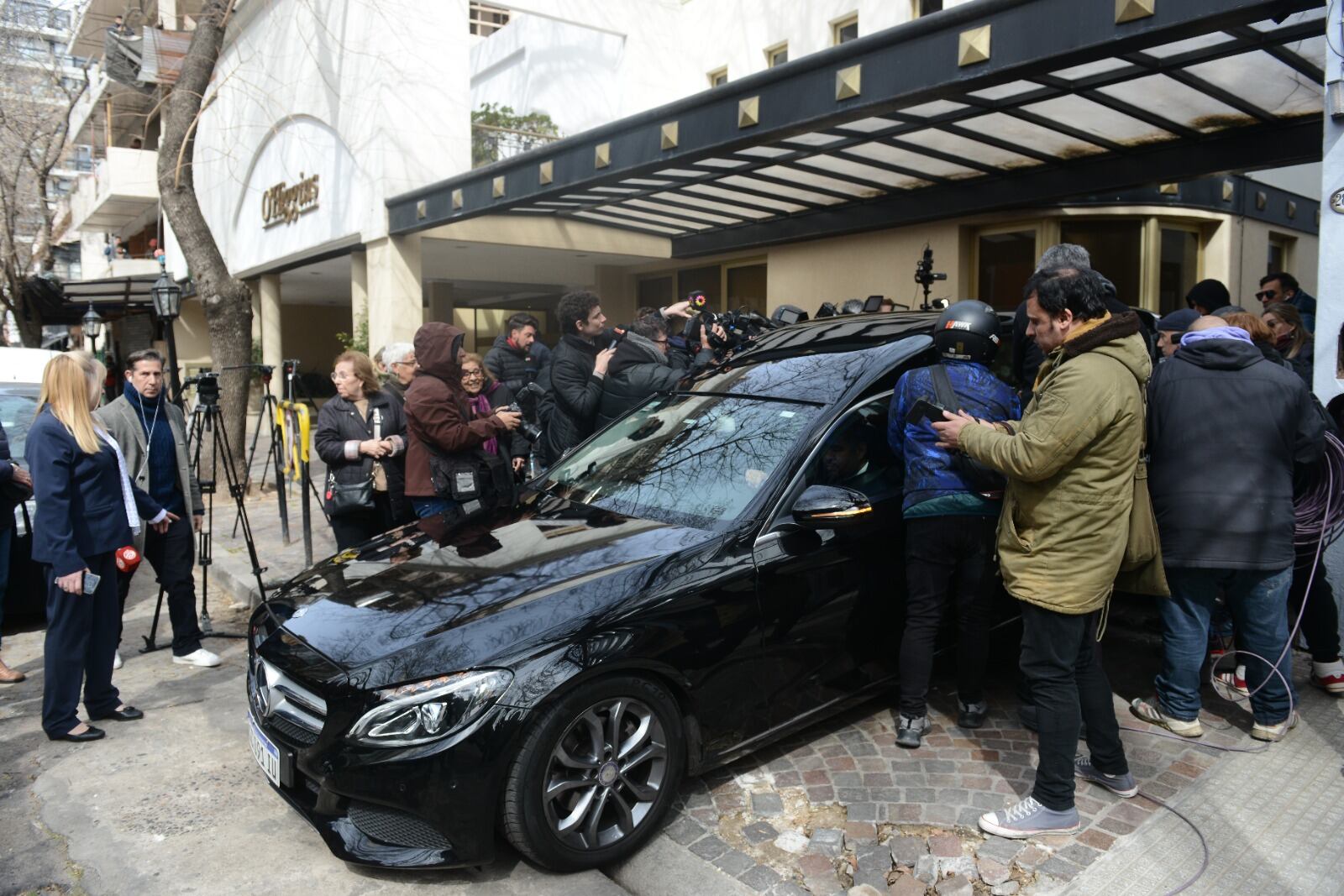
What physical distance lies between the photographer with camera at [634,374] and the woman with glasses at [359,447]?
129 cm

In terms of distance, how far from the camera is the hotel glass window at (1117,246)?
9.63 m

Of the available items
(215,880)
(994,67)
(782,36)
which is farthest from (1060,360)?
(782,36)

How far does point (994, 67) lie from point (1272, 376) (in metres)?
2.70

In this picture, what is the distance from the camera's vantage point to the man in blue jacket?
3559 mm

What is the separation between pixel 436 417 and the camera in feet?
16.0

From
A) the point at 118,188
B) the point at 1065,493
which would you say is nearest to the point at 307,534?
the point at 1065,493

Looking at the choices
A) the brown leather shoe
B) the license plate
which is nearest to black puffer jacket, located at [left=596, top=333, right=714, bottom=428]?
the license plate

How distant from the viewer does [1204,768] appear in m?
3.56

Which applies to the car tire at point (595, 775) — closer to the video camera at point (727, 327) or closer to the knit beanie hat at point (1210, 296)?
the video camera at point (727, 327)

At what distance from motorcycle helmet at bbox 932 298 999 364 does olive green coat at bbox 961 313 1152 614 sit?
545 mm

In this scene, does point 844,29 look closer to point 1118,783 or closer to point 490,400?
point 490,400

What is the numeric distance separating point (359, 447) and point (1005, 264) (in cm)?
757

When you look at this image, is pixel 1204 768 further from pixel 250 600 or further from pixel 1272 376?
pixel 250 600

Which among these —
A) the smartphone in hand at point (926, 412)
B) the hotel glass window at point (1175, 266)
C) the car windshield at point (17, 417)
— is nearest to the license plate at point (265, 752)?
the smartphone in hand at point (926, 412)
